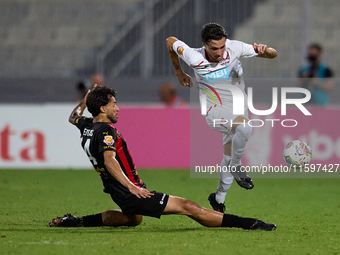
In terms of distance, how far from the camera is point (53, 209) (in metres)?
7.23

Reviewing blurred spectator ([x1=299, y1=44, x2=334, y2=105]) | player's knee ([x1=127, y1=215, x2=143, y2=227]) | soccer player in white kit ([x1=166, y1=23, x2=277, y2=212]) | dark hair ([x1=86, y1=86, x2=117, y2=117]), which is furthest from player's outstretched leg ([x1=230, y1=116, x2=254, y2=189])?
blurred spectator ([x1=299, y1=44, x2=334, y2=105])

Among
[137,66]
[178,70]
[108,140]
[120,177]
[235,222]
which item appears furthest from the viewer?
[137,66]

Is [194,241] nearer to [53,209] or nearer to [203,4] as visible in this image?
[53,209]

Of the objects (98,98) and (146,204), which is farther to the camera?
(98,98)

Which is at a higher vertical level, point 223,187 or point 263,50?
point 263,50

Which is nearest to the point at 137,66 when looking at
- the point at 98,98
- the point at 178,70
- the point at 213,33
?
the point at 178,70

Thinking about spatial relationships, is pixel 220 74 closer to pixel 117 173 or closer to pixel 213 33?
pixel 213 33

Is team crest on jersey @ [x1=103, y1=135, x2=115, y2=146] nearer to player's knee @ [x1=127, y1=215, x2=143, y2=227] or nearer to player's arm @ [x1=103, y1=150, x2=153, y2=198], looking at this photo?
player's arm @ [x1=103, y1=150, x2=153, y2=198]

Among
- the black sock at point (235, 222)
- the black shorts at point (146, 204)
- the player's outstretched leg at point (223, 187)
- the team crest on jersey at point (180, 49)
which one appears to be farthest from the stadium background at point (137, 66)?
the black shorts at point (146, 204)

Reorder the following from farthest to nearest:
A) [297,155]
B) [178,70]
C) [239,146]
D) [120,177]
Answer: [297,155] < [178,70] < [239,146] < [120,177]

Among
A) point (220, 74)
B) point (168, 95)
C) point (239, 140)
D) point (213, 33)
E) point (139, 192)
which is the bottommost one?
point (139, 192)

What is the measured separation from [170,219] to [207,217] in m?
1.07

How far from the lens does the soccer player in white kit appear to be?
6145mm

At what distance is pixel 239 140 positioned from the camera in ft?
20.8
